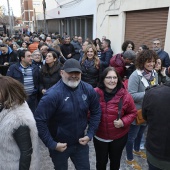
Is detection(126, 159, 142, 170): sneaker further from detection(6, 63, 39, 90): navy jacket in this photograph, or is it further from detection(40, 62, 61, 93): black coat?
detection(6, 63, 39, 90): navy jacket

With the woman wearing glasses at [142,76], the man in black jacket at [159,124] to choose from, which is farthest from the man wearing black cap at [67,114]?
the woman wearing glasses at [142,76]

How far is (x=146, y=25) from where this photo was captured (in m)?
7.35

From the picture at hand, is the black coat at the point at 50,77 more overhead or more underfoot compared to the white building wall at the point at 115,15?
more underfoot

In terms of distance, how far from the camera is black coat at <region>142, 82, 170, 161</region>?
181cm

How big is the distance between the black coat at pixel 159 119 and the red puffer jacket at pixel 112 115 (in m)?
0.50

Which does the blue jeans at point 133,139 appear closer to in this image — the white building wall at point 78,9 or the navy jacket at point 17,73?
the navy jacket at point 17,73

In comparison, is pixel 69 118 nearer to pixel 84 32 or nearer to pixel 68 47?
pixel 68 47

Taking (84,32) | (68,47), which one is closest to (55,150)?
(68,47)

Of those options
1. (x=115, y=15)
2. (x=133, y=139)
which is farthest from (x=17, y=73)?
(x=115, y=15)

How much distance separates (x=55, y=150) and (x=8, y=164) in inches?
24.9

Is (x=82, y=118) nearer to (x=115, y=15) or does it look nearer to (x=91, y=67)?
(x=91, y=67)

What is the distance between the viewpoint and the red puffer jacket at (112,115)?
2465mm

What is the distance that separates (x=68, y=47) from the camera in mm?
7836

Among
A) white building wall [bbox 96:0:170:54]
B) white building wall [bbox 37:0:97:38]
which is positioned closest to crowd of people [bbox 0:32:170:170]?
white building wall [bbox 96:0:170:54]
